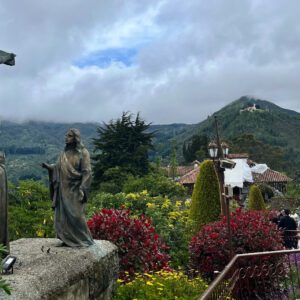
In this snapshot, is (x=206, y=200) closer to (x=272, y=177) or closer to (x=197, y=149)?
(x=272, y=177)

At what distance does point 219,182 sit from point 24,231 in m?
5.02

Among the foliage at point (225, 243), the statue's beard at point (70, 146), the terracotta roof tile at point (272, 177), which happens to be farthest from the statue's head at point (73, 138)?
the terracotta roof tile at point (272, 177)

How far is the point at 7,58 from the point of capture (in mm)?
5570

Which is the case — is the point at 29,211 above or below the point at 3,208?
below

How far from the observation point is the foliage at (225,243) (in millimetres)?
9234

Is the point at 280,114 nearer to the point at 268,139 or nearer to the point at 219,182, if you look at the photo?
the point at 268,139

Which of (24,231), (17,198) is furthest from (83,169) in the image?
(17,198)

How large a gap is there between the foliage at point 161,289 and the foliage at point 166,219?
153 inches

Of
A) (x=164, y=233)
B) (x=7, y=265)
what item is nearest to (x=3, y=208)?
(x=7, y=265)

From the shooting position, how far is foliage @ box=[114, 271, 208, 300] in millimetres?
6453

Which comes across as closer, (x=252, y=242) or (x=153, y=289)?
(x=153, y=289)

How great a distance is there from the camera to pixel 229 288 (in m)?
5.79

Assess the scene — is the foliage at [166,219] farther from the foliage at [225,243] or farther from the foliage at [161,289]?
the foliage at [161,289]

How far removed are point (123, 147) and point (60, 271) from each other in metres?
25.5
